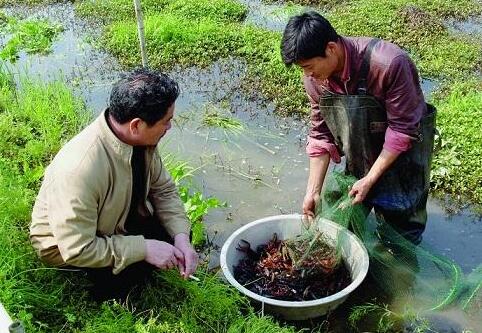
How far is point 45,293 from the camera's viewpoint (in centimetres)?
348

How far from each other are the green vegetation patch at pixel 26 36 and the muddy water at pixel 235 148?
18cm

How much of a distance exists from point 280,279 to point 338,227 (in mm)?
564

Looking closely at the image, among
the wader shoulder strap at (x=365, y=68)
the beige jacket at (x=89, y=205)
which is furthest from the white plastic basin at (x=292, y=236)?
the wader shoulder strap at (x=365, y=68)

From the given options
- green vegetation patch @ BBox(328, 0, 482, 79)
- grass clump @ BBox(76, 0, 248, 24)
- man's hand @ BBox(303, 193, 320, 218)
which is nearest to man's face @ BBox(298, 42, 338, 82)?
man's hand @ BBox(303, 193, 320, 218)

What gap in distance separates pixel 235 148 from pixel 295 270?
245 cm

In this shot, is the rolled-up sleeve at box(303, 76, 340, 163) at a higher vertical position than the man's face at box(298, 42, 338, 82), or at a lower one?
lower

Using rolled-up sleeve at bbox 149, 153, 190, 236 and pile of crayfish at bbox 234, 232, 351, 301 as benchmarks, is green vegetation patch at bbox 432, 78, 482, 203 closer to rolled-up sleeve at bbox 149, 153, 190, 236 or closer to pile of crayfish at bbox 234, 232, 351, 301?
pile of crayfish at bbox 234, 232, 351, 301

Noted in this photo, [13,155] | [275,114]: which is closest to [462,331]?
[275,114]

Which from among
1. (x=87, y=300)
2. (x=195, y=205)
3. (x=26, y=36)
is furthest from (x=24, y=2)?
(x=87, y=300)

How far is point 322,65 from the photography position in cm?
340

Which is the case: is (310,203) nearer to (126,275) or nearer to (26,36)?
(126,275)

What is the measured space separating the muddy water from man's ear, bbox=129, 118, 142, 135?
6.30 feet

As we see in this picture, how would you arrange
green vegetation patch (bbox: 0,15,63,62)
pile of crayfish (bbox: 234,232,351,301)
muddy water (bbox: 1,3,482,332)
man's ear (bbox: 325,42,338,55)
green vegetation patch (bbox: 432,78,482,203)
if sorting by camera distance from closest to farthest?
man's ear (bbox: 325,42,338,55)
pile of crayfish (bbox: 234,232,351,301)
muddy water (bbox: 1,3,482,332)
green vegetation patch (bbox: 432,78,482,203)
green vegetation patch (bbox: 0,15,63,62)

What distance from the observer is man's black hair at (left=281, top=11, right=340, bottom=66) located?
321 centimetres
